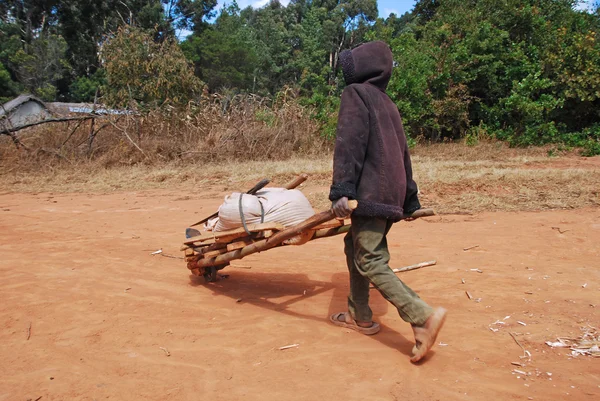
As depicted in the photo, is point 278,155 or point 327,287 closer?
point 327,287

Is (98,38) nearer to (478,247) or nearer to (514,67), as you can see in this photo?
(514,67)

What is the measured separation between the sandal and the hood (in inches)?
61.3

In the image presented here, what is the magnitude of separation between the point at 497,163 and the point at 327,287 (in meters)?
7.99

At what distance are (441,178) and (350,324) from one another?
585cm

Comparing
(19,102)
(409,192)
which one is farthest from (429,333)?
(19,102)

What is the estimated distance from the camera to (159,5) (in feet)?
110

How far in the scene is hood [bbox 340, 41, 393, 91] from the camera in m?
3.03

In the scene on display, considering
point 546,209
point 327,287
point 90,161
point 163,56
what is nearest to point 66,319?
point 327,287

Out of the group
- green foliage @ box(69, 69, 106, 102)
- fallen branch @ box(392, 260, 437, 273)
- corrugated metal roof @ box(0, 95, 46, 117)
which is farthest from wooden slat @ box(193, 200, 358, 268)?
green foliage @ box(69, 69, 106, 102)

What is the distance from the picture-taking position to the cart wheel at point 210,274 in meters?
4.42

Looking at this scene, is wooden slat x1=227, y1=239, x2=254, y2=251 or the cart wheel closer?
wooden slat x1=227, y1=239, x2=254, y2=251

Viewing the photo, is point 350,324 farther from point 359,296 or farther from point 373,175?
point 373,175

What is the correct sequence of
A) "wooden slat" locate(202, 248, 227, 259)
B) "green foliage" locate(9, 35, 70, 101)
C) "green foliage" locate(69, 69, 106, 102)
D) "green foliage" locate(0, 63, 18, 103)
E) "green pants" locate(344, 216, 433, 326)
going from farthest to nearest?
1. "green foliage" locate(9, 35, 70, 101)
2. "green foliage" locate(69, 69, 106, 102)
3. "green foliage" locate(0, 63, 18, 103)
4. "wooden slat" locate(202, 248, 227, 259)
5. "green pants" locate(344, 216, 433, 326)

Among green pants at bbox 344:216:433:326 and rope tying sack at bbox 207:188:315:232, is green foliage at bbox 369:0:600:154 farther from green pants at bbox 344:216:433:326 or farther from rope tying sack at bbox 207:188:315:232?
green pants at bbox 344:216:433:326
